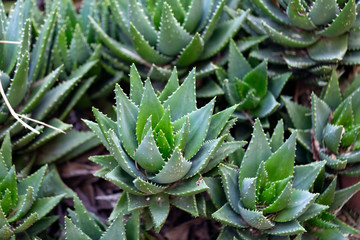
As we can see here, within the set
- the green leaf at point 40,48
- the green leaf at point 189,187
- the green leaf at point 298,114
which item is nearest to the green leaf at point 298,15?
the green leaf at point 298,114

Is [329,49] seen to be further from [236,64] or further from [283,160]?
[283,160]

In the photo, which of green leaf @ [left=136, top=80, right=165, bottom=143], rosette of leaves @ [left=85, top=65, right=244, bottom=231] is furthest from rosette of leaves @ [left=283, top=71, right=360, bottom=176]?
green leaf @ [left=136, top=80, right=165, bottom=143]

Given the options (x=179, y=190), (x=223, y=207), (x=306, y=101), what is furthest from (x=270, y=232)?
(x=306, y=101)

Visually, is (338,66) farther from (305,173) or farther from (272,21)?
(305,173)

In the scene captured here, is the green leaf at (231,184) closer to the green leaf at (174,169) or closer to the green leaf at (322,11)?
the green leaf at (174,169)

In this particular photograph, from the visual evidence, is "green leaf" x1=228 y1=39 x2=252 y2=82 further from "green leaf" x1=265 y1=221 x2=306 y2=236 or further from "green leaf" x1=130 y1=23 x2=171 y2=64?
"green leaf" x1=265 y1=221 x2=306 y2=236

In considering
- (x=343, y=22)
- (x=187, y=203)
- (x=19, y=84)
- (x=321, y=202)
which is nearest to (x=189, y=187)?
(x=187, y=203)
